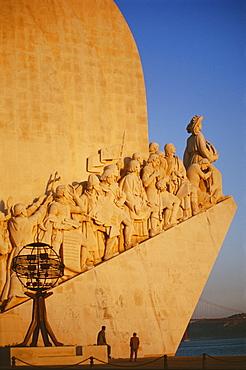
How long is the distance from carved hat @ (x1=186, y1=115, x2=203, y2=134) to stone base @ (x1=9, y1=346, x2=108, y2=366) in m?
6.32

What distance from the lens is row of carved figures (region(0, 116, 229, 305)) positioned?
A: 1358 cm

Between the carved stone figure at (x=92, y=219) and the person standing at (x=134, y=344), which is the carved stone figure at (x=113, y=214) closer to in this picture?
the carved stone figure at (x=92, y=219)

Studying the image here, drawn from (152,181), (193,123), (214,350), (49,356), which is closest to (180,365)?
(49,356)

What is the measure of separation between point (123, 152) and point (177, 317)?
3.48 meters

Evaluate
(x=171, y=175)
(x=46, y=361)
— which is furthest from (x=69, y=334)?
(x=171, y=175)

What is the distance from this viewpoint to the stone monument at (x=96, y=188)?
44.4 feet

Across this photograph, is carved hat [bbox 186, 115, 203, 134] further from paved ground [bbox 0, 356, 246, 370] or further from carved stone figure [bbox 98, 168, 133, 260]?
paved ground [bbox 0, 356, 246, 370]

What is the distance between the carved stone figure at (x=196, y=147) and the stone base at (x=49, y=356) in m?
5.90

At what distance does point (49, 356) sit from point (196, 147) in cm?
645

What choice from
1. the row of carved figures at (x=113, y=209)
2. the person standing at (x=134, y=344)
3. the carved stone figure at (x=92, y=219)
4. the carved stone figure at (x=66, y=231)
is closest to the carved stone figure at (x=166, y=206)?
the row of carved figures at (x=113, y=209)

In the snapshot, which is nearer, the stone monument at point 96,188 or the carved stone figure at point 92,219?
the stone monument at point 96,188

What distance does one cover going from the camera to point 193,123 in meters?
16.5

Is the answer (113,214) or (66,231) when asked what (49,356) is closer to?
(66,231)

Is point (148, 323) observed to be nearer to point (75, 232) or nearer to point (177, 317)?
point (177, 317)
